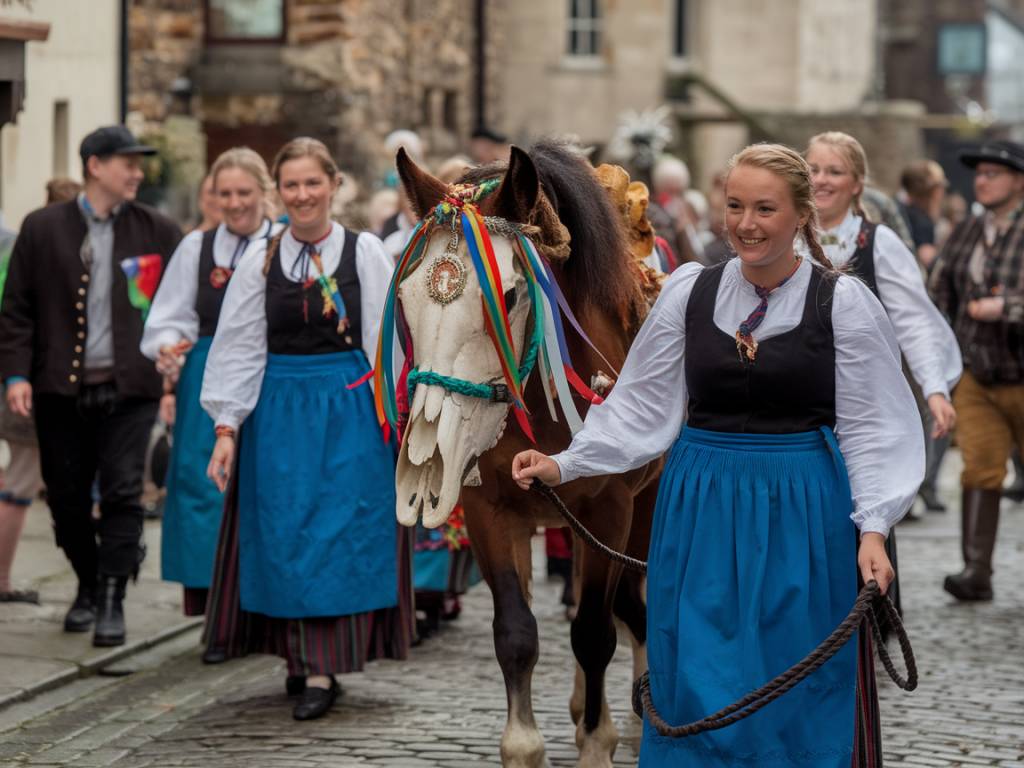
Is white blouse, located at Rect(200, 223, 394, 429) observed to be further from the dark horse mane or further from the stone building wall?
the stone building wall

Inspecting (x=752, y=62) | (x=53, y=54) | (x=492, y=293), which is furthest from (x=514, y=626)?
(x=752, y=62)

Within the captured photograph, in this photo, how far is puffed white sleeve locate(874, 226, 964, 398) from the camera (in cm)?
758

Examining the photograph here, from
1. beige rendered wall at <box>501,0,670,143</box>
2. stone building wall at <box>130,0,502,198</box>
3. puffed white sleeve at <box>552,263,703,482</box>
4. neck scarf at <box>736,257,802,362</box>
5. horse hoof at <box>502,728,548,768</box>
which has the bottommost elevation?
horse hoof at <box>502,728,548,768</box>

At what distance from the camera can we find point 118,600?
8.53 metres

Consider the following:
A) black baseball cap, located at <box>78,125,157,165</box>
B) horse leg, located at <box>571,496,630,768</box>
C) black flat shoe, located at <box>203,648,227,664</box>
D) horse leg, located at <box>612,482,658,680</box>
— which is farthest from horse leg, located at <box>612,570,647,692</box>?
black baseball cap, located at <box>78,125,157,165</box>

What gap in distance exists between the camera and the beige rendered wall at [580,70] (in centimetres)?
3356

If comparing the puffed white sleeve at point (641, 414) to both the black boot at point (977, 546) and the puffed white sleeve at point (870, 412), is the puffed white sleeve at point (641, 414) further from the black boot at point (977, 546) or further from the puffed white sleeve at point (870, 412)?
the black boot at point (977, 546)

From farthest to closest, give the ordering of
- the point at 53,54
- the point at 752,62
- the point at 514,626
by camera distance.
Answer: the point at 752,62, the point at 53,54, the point at 514,626

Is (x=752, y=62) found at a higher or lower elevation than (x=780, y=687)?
higher

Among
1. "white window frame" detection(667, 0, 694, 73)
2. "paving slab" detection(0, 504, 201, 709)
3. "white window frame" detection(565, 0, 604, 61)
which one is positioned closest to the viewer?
"paving slab" detection(0, 504, 201, 709)

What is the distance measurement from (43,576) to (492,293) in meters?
5.16

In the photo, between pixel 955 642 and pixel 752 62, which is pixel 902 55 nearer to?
pixel 752 62

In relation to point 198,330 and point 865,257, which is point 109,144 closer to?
point 198,330

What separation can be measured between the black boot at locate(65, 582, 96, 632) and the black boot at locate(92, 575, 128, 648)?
0.85 feet
